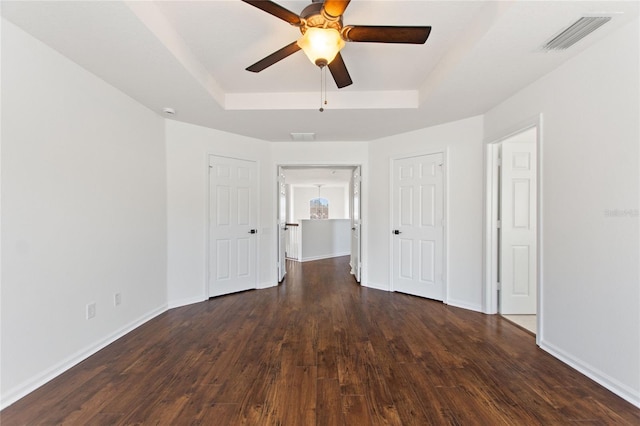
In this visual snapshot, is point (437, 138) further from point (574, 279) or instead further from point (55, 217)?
point (55, 217)

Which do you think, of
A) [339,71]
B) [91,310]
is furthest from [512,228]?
[91,310]

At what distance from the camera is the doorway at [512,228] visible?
3.21 metres

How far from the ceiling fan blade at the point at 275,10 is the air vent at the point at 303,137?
239 centimetres

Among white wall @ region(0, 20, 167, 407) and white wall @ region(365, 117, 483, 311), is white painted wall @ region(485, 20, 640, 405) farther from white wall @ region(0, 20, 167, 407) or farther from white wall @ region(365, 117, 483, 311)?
white wall @ region(0, 20, 167, 407)

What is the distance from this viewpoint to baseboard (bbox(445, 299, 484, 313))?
11.0 ft

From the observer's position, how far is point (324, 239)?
748 cm

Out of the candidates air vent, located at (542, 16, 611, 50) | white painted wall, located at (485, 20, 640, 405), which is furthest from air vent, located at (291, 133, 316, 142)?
air vent, located at (542, 16, 611, 50)

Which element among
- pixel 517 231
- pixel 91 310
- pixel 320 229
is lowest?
pixel 91 310

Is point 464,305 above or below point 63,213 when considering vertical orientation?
below

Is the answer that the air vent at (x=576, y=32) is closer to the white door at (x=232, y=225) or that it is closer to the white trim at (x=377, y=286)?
the white trim at (x=377, y=286)

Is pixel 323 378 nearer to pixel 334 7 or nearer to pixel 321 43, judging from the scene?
pixel 321 43

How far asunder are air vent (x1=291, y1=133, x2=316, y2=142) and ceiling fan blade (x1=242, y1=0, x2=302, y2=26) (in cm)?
239

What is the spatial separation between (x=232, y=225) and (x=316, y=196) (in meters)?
8.15

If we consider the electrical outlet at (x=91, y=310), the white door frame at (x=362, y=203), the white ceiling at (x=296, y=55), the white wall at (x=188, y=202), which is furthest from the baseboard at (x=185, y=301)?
the white ceiling at (x=296, y=55)
